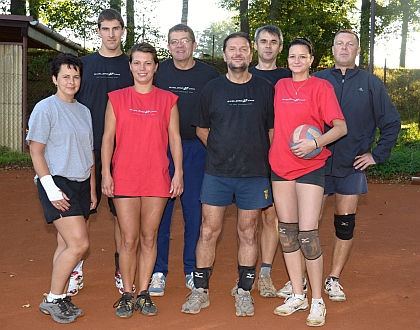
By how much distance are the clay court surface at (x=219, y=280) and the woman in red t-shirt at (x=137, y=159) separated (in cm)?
46

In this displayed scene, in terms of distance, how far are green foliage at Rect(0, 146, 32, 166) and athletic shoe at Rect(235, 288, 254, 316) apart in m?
11.8

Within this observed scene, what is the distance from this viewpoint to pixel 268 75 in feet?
20.2

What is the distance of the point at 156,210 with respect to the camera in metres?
5.37

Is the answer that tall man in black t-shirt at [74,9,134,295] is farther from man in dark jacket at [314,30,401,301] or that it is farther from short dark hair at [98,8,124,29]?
man in dark jacket at [314,30,401,301]

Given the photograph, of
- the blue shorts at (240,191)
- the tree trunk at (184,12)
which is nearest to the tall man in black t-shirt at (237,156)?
the blue shorts at (240,191)

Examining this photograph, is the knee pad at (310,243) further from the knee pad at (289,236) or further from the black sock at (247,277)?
the black sock at (247,277)

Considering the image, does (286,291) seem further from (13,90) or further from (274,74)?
(13,90)

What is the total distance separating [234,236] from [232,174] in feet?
11.0

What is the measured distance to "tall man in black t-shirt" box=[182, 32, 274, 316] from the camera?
535cm

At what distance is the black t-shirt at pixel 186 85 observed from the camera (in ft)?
19.9

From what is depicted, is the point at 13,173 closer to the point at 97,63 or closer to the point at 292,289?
the point at 97,63

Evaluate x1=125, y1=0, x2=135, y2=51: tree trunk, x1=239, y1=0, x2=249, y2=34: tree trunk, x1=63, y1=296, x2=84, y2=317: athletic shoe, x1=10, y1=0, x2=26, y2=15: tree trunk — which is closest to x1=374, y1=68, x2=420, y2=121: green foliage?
x1=239, y1=0, x2=249, y2=34: tree trunk

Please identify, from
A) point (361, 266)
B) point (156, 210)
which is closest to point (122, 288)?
point (156, 210)

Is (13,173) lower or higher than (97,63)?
lower
